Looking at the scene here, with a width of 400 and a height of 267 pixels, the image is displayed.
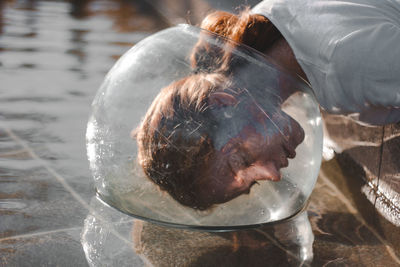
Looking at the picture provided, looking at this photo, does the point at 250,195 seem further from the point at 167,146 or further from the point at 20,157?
the point at 20,157

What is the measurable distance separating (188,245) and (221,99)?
17.6 inches

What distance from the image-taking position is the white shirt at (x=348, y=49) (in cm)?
160

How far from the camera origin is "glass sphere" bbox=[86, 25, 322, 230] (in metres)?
1.48

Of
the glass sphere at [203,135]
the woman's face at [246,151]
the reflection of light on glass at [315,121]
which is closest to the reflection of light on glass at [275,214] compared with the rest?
the glass sphere at [203,135]

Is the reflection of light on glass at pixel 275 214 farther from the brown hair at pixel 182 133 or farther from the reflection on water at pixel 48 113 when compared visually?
the reflection on water at pixel 48 113

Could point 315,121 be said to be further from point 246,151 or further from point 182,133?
point 182,133

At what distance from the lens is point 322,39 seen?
163 cm

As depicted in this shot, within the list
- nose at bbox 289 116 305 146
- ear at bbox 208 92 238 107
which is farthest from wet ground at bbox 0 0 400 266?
ear at bbox 208 92 238 107

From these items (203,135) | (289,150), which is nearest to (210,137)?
(203,135)

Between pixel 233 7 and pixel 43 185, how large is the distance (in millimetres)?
960

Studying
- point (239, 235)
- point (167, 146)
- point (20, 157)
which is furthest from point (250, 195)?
point (20, 157)

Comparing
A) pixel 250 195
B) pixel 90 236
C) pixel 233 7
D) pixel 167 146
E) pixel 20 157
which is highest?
pixel 233 7

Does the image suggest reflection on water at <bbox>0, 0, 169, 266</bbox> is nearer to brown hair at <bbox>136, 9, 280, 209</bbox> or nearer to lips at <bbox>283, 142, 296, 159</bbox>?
brown hair at <bbox>136, 9, 280, 209</bbox>

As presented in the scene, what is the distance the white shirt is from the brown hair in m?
0.30
